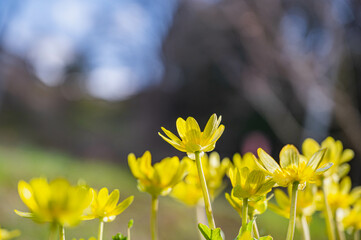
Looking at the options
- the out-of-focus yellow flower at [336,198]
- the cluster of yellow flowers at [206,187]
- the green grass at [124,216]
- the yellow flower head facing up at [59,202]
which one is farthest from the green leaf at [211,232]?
the green grass at [124,216]

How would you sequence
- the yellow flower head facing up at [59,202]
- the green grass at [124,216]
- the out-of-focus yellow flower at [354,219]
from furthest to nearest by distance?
1. the green grass at [124,216]
2. the out-of-focus yellow flower at [354,219]
3. the yellow flower head facing up at [59,202]

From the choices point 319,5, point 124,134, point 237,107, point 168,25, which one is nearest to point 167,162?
point 319,5

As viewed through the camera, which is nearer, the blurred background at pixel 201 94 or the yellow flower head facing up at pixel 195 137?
the yellow flower head facing up at pixel 195 137

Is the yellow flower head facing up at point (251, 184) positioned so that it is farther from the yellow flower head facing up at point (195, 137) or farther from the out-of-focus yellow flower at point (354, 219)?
the out-of-focus yellow flower at point (354, 219)

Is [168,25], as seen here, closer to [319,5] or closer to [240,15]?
[240,15]

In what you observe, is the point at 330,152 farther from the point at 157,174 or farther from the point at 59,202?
the point at 59,202

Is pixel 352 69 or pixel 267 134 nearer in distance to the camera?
pixel 352 69
